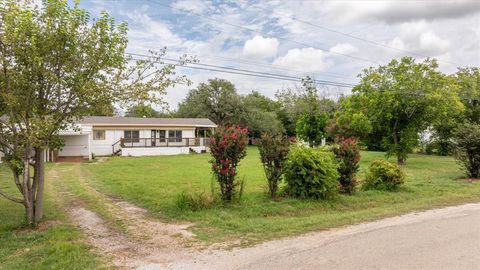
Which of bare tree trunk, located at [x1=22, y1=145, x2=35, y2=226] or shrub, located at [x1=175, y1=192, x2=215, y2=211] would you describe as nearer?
bare tree trunk, located at [x1=22, y1=145, x2=35, y2=226]

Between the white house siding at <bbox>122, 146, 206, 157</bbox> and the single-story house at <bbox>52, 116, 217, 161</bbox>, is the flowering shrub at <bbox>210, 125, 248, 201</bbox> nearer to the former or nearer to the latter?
the single-story house at <bbox>52, 116, 217, 161</bbox>

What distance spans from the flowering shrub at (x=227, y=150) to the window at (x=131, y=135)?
24.0 metres

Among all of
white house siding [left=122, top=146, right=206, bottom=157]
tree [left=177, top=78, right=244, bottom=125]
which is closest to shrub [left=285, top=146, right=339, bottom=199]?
white house siding [left=122, top=146, right=206, bottom=157]

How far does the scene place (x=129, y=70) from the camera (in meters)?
7.80

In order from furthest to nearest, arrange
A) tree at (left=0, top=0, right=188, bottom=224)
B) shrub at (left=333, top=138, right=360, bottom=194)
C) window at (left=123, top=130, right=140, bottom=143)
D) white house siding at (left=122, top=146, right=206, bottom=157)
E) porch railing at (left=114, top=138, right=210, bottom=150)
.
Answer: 1. window at (left=123, top=130, right=140, bottom=143)
2. porch railing at (left=114, top=138, right=210, bottom=150)
3. white house siding at (left=122, top=146, right=206, bottom=157)
4. shrub at (left=333, top=138, right=360, bottom=194)
5. tree at (left=0, top=0, right=188, bottom=224)

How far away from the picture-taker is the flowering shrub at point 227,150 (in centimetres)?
851

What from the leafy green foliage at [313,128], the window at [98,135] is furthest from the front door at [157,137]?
the leafy green foliage at [313,128]

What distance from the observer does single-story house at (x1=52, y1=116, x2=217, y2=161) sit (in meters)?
28.6

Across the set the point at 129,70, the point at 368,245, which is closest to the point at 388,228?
the point at 368,245

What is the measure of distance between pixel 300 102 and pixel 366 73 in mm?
20690

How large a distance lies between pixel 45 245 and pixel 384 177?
945 centimetres

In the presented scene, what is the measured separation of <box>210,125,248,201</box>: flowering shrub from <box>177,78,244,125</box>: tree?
34.9 meters

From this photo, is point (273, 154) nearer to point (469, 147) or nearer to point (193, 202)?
point (193, 202)

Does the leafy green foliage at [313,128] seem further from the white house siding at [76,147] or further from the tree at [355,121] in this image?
the white house siding at [76,147]
